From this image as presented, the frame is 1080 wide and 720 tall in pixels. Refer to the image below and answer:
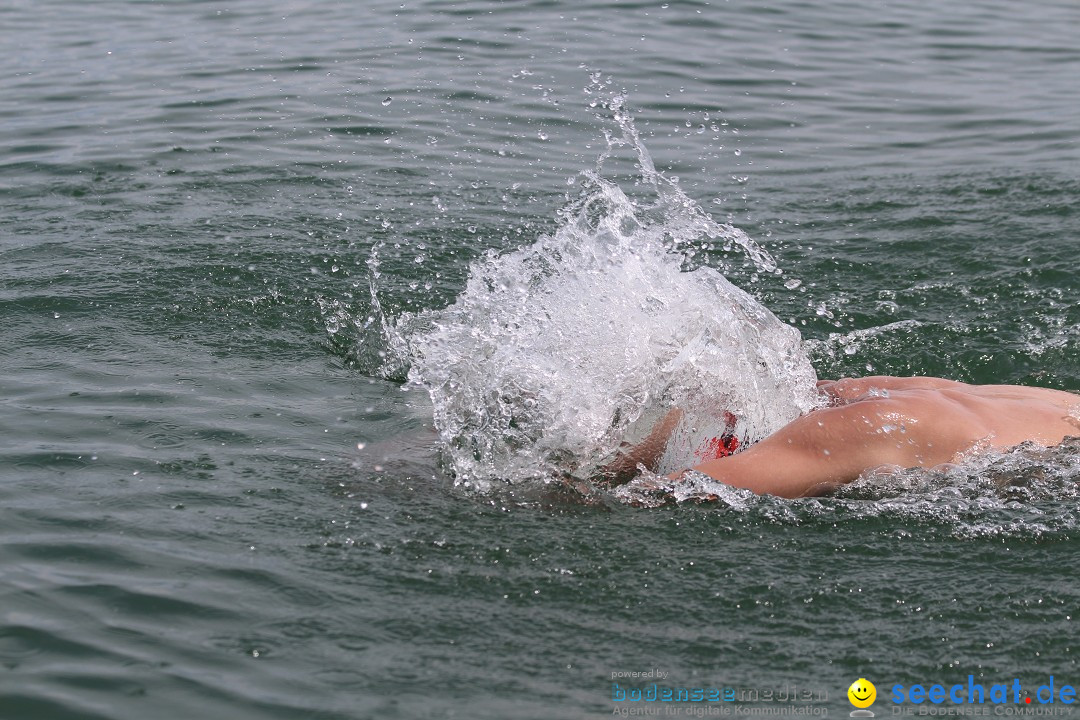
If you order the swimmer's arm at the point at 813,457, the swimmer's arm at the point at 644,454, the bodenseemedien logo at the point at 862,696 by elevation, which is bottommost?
the bodenseemedien logo at the point at 862,696

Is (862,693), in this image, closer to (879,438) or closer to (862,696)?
(862,696)

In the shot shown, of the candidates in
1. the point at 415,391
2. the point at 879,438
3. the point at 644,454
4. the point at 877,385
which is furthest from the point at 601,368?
the point at 879,438

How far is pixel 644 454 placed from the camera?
5270 mm

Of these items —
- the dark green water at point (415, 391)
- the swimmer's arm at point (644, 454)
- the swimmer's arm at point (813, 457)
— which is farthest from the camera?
the swimmer's arm at point (644, 454)

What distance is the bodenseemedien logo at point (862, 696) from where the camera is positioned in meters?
3.61

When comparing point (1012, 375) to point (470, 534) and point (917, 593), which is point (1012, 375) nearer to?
point (917, 593)

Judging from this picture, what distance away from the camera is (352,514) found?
467 centimetres

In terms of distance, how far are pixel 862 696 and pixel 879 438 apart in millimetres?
1257

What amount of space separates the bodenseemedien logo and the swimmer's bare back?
1144 mm

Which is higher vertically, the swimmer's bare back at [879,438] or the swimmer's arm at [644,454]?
the swimmer's bare back at [879,438]

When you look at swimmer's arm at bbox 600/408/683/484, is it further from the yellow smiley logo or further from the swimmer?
the yellow smiley logo

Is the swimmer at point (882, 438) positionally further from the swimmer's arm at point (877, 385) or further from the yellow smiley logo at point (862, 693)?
the yellow smiley logo at point (862, 693)

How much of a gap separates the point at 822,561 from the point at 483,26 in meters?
10.7

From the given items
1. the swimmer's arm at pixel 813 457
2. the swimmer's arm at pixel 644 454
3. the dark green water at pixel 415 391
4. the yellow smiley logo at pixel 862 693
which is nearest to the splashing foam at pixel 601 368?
the swimmer's arm at pixel 644 454
